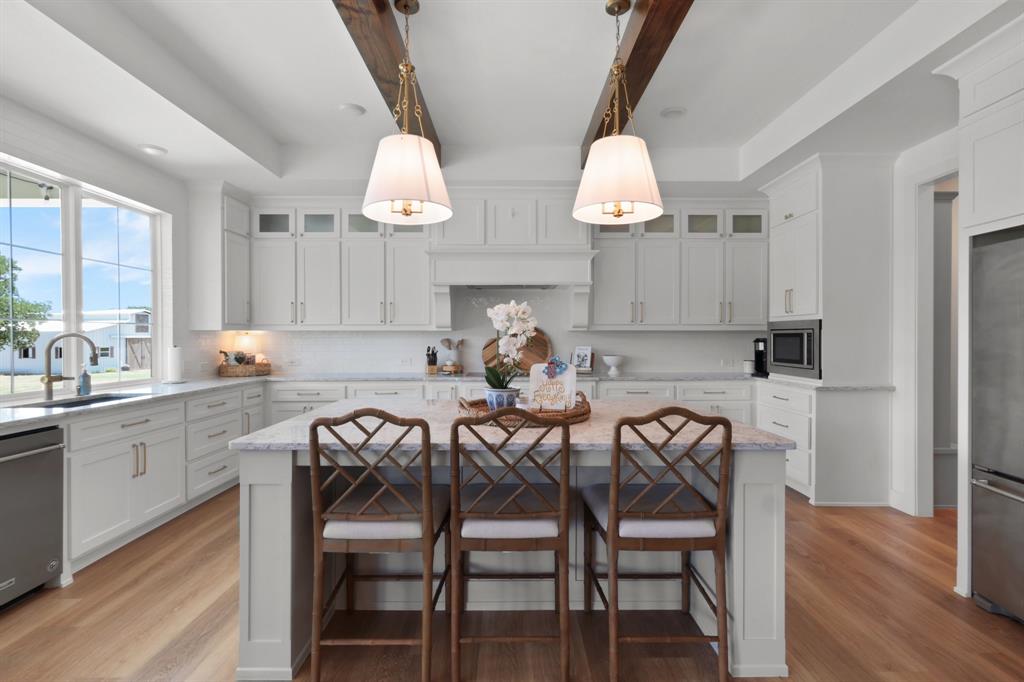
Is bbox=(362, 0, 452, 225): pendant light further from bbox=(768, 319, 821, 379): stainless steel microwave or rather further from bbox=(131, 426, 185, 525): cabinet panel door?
bbox=(768, 319, 821, 379): stainless steel microwave

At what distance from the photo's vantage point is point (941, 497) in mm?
3637

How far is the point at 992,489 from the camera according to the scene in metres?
2.23

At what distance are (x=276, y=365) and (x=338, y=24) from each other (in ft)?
11.4

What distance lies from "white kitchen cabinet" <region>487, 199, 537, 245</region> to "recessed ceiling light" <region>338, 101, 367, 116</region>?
133cm

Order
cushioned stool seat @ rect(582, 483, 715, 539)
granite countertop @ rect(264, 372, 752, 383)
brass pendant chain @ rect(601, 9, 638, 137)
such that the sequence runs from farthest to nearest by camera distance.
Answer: granite countertop @ rect(264, 372, 752, 383) → brass pendant chain @ rect(601, 9, 638, 137) → cushioned stool seat @ rect(582, 483, 715, 539)

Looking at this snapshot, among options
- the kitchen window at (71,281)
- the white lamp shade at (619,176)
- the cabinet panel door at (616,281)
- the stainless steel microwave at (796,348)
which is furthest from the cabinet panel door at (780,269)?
the kitchen window at (71,281)

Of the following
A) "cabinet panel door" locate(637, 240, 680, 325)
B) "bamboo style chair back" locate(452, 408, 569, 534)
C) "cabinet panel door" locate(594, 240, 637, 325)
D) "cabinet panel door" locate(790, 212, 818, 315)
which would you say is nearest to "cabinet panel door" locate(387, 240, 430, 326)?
"cabinet panel door" locate(594, 240, 637, 325)

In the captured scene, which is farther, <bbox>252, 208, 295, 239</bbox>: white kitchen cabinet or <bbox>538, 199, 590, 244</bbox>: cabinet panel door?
<bbox>252, 208, 295, 239</bbox>: white kitchen cabinet

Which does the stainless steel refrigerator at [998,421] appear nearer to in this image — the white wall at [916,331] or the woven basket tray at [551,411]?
the white wall at [916,331]

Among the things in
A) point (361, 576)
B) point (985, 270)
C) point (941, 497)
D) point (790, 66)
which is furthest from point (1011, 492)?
point (361, 576)

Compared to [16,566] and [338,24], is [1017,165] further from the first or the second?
Answer: [16,566]

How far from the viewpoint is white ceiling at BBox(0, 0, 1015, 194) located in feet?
7.97

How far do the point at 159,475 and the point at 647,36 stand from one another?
12.9 ft

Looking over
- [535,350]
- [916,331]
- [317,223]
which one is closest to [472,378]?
[535,350]
